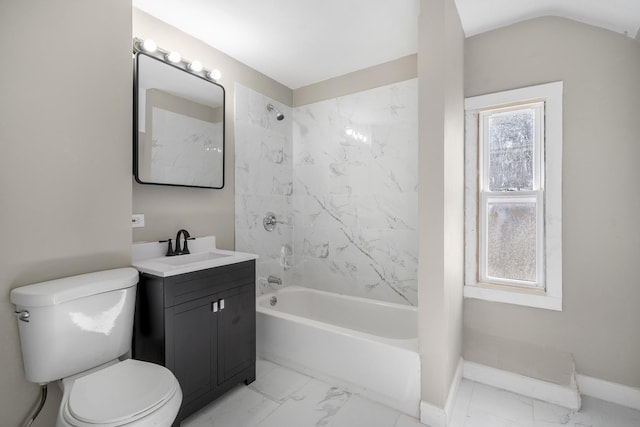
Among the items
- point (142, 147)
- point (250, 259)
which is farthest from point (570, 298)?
point (142, 147)

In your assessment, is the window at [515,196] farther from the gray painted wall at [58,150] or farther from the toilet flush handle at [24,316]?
the toilet flush handle at [24,316]

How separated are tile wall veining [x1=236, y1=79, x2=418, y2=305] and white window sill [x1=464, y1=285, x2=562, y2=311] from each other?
0.47 meters

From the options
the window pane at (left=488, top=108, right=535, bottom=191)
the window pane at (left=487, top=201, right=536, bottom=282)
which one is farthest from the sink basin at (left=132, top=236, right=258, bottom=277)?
the window pane at (left=488, top=108, right=535, bottom=191)

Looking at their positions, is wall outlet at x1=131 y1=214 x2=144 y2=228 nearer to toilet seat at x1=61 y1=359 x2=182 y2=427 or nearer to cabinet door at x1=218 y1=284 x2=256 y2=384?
cabinet door at x1=218 y1=284 x2=256 y2=384

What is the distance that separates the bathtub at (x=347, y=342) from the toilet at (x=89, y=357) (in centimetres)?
106

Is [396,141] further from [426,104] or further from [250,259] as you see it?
[250,259]

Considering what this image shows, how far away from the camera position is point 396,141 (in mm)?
2580

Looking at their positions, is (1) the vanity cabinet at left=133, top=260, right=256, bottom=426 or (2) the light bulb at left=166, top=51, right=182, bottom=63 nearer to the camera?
(1) the vanity cabinet at left=133, top=260, right=256, bottom=426

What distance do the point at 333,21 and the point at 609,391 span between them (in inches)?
119

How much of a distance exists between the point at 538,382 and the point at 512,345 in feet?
0.80

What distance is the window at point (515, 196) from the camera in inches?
77.5

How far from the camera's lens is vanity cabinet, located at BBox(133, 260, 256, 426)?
5.22 ft

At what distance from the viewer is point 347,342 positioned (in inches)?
77.6

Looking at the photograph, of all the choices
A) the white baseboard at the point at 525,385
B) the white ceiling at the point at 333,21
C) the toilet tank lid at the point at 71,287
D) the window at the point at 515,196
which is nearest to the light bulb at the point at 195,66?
the white ceiling at the point at 333,21
